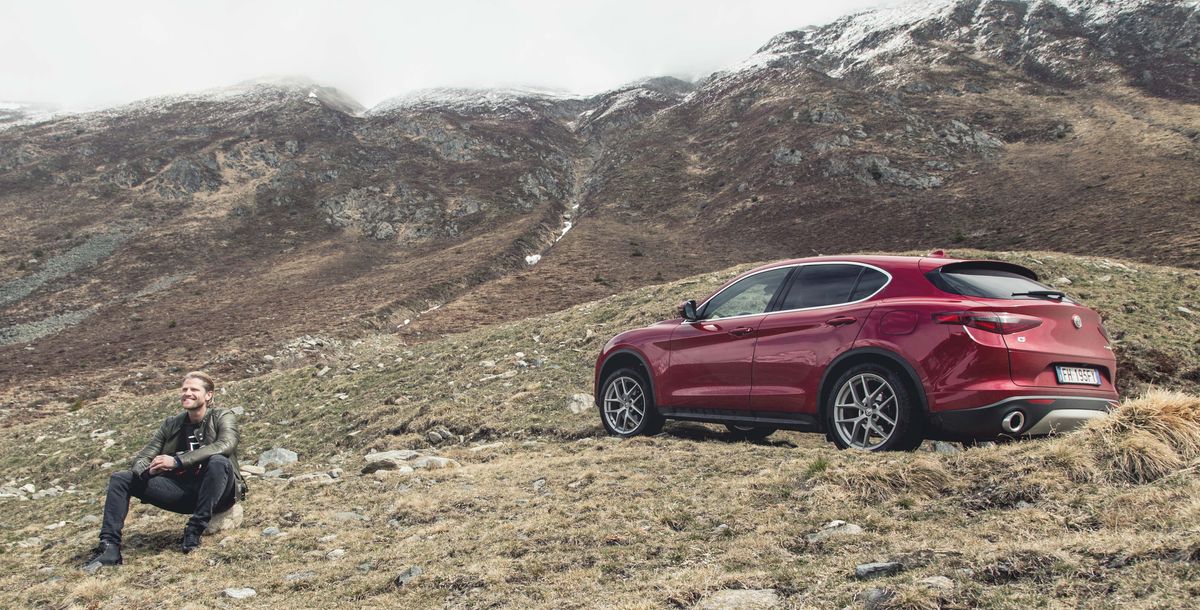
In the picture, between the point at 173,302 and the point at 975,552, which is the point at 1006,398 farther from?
the point at 173,302

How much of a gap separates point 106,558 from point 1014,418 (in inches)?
293

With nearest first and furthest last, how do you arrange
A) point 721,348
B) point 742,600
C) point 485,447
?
point 742,600
point 721,348
point 485,447

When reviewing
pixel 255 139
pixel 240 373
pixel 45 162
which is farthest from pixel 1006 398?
pixel 45 162

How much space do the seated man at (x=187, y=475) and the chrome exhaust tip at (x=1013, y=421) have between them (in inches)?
263

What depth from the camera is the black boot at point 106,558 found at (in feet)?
17.6

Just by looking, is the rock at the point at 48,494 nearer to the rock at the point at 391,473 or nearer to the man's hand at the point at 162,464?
the rock at the point at 391,473

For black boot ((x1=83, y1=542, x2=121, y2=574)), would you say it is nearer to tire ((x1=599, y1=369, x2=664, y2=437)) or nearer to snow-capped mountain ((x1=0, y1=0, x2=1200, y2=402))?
tire ((x1=599, y1=369, x2=664, y2=437))

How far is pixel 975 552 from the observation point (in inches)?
135

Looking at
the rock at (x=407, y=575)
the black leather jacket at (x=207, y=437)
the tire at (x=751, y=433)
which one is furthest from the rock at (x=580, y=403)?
the rock at (x=407, y=575)

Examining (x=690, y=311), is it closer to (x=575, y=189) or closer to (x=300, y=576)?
(x=300, y=576)

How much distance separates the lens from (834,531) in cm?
429

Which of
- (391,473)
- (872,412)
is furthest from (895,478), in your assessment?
(391,473)

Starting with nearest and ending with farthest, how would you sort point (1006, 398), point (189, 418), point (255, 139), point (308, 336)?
point (1006, 398)
point (189, 418)
point (308, 336)
point (255, 139)

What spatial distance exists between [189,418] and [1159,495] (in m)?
7.51
